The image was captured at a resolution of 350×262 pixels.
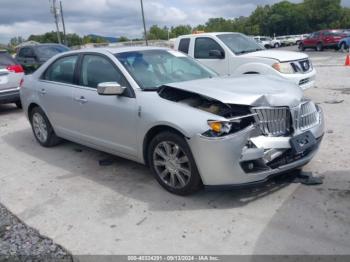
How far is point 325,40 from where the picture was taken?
30.8 metres

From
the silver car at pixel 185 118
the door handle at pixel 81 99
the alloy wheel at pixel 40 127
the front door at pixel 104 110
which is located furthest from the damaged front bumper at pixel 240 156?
the alloy wheel at pixel 40 127

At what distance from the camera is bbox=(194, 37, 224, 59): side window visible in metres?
8.98

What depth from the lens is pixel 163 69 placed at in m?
4.89

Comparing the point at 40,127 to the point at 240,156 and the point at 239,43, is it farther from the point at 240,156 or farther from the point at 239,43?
the point at 239,43

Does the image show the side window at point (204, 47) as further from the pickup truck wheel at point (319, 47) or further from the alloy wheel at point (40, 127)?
the pickup truck wheel at point (319, 47)

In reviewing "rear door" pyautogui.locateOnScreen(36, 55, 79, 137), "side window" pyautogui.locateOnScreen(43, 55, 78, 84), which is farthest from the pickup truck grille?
"side window" pyautogui.locateOnScreen(43, 55, 78, 84)

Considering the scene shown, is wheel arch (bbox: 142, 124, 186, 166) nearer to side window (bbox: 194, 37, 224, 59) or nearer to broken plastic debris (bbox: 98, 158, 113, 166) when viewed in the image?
broken plastic debris (bbox: 98, 158, 113, 166)

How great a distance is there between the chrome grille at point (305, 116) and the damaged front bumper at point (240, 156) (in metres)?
0.26

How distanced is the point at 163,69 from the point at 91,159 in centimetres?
188

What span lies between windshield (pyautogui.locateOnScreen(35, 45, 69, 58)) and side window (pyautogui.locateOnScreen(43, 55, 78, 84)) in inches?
341

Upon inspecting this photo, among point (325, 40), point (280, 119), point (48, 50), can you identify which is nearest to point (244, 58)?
point (280, 119)

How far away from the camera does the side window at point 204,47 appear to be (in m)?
8.98

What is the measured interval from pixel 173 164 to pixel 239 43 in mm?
5876

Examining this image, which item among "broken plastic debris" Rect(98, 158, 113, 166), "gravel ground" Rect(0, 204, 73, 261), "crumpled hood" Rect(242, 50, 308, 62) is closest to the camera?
"gravel ground" Rect(0, 204, 73, 261)
